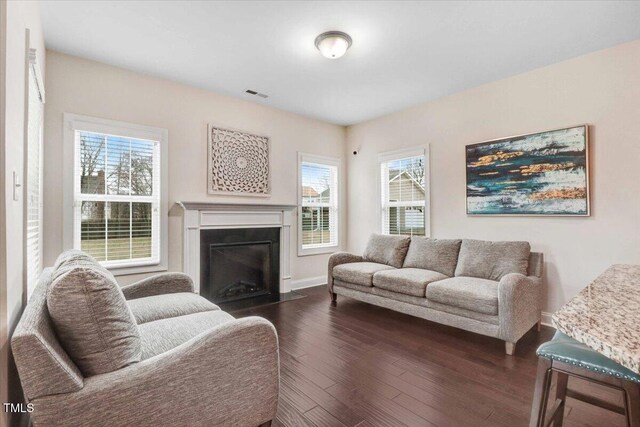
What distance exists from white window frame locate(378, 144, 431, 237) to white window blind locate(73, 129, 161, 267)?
10.4ft

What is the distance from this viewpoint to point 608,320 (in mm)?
904

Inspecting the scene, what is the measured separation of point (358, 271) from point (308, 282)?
1393 millimetres

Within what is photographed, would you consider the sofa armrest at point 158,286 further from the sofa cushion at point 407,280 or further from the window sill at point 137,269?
the sofa cushion at point 407,280

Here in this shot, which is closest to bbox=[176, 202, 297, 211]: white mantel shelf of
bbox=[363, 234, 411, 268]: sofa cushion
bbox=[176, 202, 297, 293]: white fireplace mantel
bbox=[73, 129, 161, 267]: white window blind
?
bbox=[176, 202, 297, 293]: white fireplace mantel

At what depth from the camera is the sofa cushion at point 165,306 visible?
7.00 feet

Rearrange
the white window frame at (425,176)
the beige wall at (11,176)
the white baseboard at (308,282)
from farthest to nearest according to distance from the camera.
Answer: the white baseboard at (308,282), the white window frame at (425,176), the beige wall at (11,176)

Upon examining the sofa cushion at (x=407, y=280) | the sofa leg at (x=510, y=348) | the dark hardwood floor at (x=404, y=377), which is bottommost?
the dark hardwood floor at (x=404, y=377)

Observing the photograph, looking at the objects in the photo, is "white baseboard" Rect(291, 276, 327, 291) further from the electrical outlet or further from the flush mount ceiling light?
the electrical outlet

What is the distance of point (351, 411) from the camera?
1893 mm

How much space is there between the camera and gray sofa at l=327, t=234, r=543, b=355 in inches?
107

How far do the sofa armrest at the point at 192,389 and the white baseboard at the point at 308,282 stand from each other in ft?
10.9

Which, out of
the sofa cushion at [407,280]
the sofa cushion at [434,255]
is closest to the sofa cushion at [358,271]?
the sofa cushion at [407,280]

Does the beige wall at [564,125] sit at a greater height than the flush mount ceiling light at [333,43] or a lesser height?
lesser

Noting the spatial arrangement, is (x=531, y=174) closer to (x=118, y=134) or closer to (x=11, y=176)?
(x=11, y=176)
